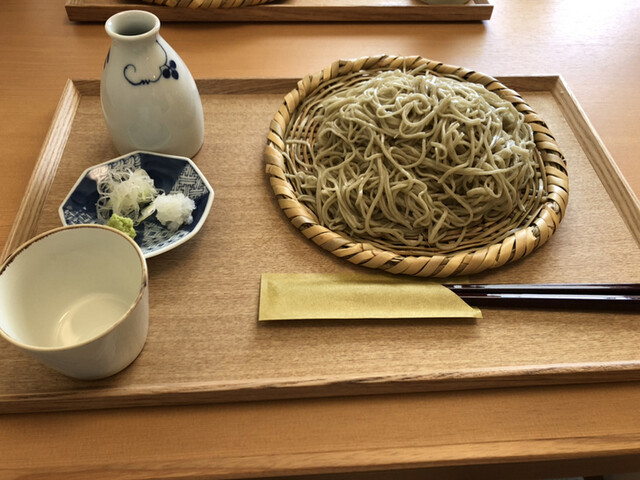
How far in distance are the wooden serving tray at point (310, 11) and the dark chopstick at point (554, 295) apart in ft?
3.50

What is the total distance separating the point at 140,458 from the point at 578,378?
69 centimetres

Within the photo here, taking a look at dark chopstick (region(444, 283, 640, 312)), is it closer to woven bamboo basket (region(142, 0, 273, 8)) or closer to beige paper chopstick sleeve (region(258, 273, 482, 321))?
beige paper chopstick sleeve (region(258, 273, 482, 321))

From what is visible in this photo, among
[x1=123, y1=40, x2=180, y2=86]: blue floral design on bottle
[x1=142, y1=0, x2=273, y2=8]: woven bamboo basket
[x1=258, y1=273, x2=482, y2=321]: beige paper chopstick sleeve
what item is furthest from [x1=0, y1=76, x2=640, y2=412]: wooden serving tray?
[x1=142, y1=0, x2=273, y2=8]: woven bamboo basket

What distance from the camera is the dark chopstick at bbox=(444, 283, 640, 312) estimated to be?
885mm

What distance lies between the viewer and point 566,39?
1643 millimetres

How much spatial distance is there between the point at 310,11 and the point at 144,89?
2.69 feet

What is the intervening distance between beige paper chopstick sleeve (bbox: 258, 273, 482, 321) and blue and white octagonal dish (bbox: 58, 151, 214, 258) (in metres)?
0.18

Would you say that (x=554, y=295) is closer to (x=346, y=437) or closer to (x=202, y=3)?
(x=346, y=437)

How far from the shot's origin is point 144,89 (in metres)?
0.97

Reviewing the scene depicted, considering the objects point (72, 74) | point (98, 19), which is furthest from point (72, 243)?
point (98, 19)

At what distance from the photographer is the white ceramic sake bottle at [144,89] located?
95 cm

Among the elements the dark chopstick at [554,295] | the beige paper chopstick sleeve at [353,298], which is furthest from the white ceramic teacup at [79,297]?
the dark chopstick at [554,295]

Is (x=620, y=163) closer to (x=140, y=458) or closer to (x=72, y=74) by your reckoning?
(x=140, y=458)

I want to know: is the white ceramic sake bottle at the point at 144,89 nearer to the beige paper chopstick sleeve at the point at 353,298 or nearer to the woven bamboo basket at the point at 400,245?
the woven bamboo basket at the point at 400,245
